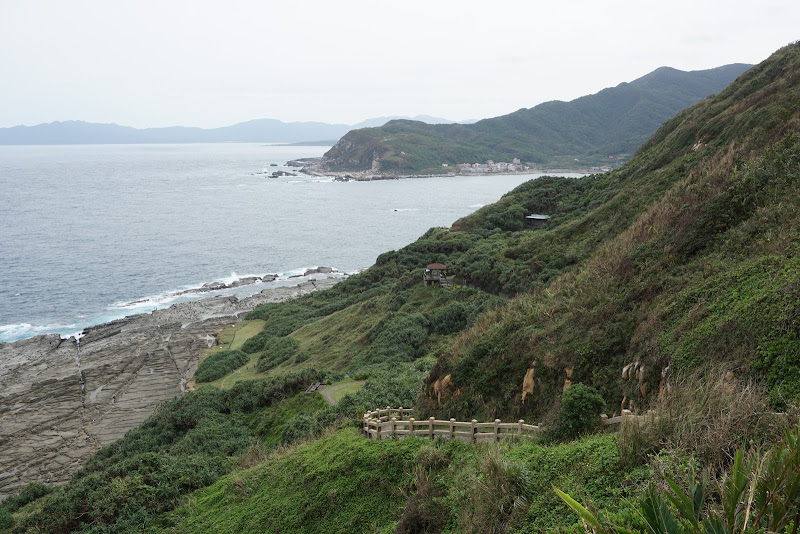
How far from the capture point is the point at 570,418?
8953 mm

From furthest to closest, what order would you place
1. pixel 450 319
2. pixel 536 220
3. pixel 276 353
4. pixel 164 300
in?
pixel 164 300 → pixel 536 220 → pixel 276 353 → pixel 450 319

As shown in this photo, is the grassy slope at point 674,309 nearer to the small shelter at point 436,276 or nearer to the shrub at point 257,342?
the small shelter at point 436,276

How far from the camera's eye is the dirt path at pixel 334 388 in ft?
66.0

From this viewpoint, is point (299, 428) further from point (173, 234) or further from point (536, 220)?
point (173, 234)

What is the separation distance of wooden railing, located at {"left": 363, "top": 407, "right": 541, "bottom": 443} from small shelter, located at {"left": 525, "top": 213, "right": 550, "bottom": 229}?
39165 millimetres

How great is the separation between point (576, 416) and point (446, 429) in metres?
2.97

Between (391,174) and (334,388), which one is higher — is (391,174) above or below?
above

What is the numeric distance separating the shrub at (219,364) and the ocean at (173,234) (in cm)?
2045

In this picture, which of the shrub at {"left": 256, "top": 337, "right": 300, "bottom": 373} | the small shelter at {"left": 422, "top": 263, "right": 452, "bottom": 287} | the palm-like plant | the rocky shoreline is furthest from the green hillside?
the small shelter at {"left": 422, "top": 263, "right": 452, "bottom": 287}

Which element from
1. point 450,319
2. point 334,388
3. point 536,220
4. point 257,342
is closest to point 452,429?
point 334,388

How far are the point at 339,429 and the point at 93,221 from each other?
95.6m

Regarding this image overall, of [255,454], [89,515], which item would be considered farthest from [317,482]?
[89,515]

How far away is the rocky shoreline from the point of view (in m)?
25.2

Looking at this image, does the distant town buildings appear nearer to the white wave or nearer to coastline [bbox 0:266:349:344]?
coastline [bbox 0:266:349:344]
